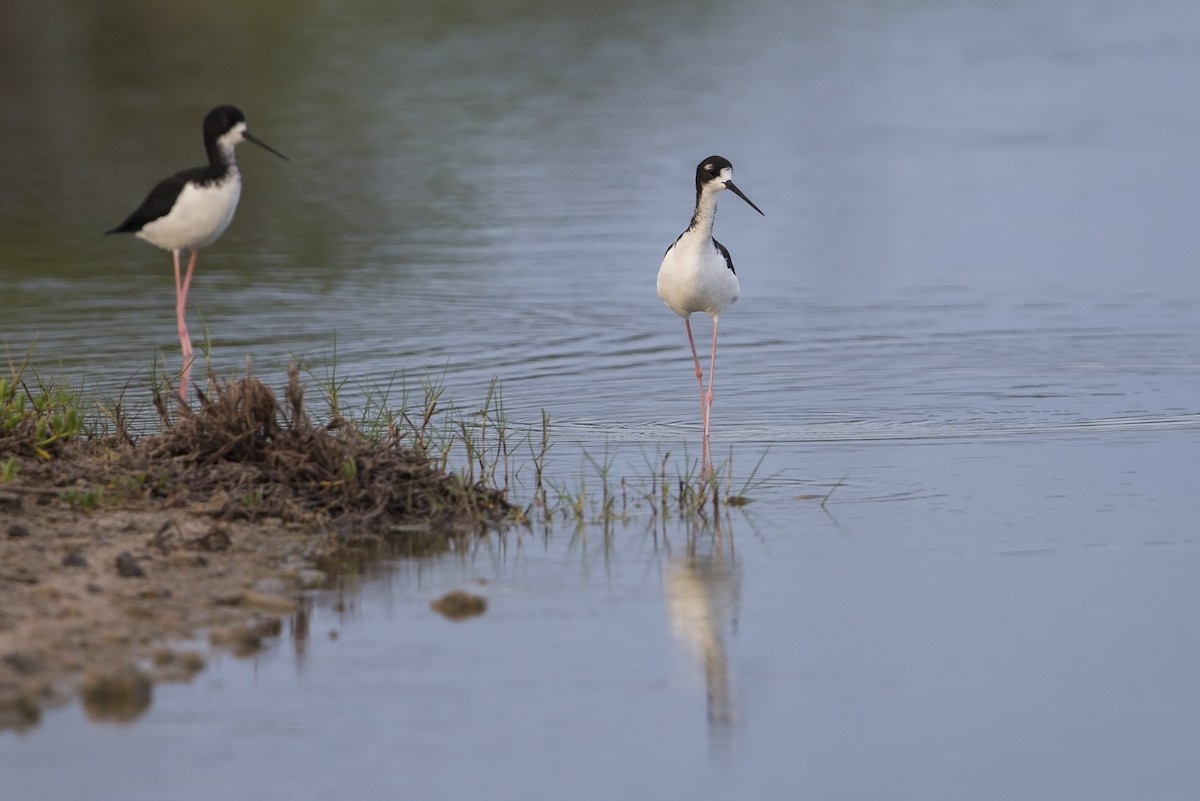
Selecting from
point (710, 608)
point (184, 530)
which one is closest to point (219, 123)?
point (184, 530)

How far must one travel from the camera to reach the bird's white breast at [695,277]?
9172 millimetres

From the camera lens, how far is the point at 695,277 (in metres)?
9.16

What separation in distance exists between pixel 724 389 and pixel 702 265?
0.91 metres

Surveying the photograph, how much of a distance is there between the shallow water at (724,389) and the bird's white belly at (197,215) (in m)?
0.58

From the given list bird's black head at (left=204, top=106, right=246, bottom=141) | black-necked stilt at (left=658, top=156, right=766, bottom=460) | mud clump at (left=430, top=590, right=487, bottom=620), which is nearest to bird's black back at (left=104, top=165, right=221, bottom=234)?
bird's black head at (left=204, top=106, right=246, bottom=141)

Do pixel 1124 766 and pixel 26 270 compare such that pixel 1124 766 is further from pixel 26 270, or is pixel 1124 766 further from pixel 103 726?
pixel 26 270

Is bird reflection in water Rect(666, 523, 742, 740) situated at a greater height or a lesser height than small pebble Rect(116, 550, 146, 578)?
lesser

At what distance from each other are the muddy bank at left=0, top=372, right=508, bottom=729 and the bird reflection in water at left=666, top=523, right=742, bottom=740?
0.81m

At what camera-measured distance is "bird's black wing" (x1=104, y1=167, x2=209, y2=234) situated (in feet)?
38.7

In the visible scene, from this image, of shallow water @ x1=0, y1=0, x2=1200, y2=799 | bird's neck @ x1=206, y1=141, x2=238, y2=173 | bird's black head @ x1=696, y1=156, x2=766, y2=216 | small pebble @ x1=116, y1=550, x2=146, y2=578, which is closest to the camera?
shallow water @ x1=0, y1=0, x2=1200, y2=799

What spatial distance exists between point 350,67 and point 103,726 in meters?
24.0

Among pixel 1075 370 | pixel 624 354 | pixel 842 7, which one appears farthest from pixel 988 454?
pixel 842 7

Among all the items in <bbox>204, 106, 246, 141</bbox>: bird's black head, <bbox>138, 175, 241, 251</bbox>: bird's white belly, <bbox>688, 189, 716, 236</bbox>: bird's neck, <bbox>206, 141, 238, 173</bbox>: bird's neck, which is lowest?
<bbox>688, 189, 716, 236</bbox>: bird's neck

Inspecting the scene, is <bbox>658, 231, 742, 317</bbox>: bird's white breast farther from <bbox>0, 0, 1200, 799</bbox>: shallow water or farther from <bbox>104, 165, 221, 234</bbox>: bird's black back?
<bbox>104, 165, 221, 234</bbox>: bird's black back
